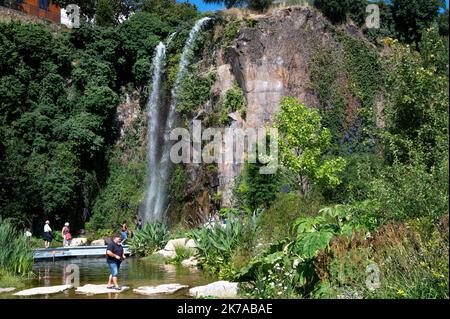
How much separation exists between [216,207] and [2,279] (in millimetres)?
14097

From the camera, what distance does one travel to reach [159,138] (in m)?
27.6

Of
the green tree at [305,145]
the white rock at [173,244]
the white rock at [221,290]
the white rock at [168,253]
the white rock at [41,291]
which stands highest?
the green tree at [305,145]

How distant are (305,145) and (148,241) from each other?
742cm

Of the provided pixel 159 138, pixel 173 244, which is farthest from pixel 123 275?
pixel 159 138

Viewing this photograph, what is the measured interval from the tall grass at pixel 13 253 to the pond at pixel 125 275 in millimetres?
378

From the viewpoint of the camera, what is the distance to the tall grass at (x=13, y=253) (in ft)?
35.7

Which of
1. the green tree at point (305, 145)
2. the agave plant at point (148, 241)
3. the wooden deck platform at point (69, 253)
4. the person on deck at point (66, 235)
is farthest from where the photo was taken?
the person on deck at point (66, 235)

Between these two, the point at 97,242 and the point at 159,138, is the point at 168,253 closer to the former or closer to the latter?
the point at 97,242

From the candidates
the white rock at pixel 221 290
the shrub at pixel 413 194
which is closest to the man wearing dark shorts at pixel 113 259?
the white rock at pixel 221 290

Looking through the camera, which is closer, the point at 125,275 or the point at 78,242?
the point at 125,275

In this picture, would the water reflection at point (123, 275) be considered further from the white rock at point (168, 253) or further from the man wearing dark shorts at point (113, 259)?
the white rock at point (168, 253)
